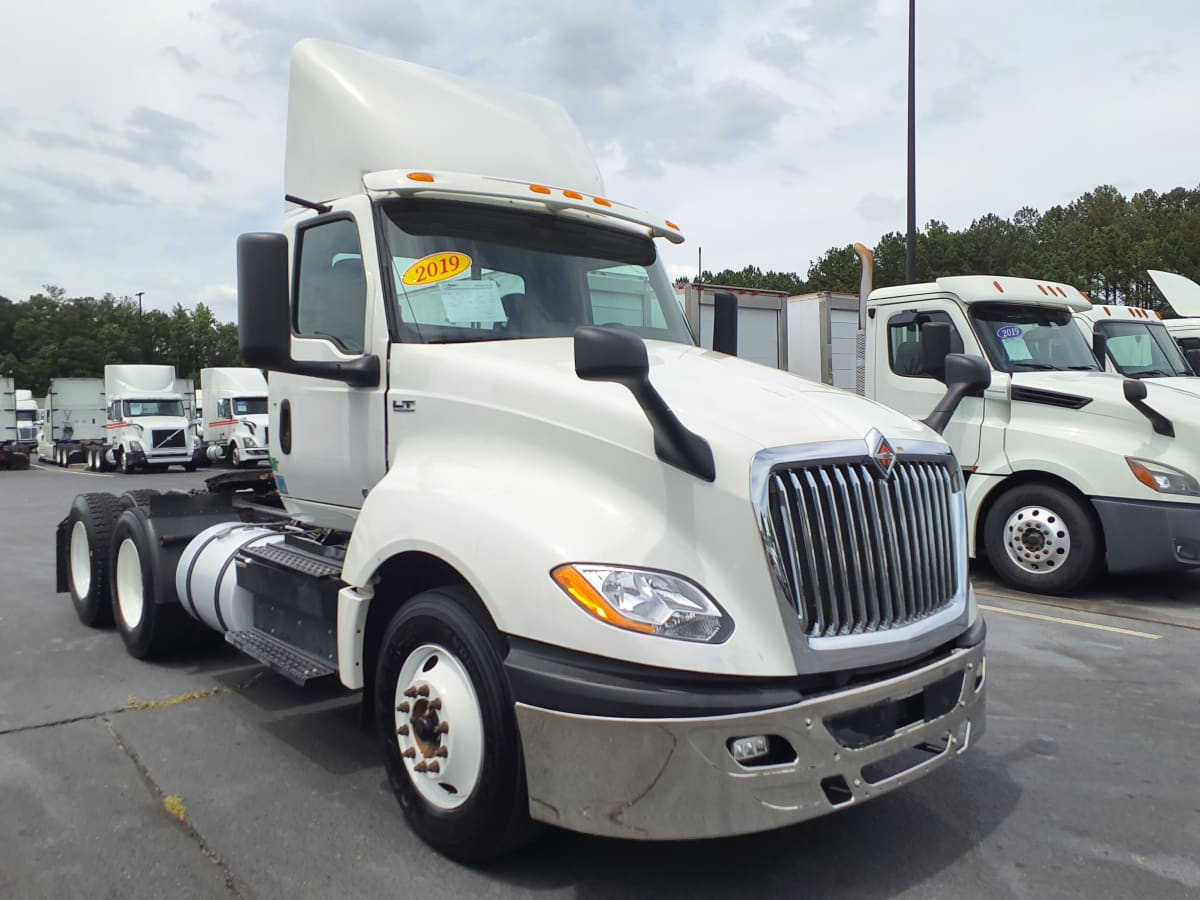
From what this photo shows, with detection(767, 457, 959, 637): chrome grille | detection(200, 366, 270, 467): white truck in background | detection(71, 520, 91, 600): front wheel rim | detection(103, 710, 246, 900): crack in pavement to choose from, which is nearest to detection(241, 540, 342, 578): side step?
detection(103, 710, 246, 900): crack in pavement

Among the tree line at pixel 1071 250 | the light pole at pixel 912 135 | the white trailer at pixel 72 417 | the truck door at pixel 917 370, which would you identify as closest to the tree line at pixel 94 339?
the white trailer at pixel 72 417

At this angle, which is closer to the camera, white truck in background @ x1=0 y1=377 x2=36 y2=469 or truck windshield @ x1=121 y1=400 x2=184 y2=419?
truck windshield @ x1=121 y1=400 x2=184 y2=419

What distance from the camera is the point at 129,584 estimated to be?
6.25 metres

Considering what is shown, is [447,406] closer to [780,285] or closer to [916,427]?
[916,427]

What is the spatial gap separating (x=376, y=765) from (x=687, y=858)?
1.55 metres

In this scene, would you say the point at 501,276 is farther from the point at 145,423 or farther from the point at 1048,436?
the point at 145,423

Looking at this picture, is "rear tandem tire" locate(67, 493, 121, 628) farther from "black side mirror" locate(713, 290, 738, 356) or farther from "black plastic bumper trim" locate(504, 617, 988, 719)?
"black plastic bumper trim" locate(504, 617, 988, 719)

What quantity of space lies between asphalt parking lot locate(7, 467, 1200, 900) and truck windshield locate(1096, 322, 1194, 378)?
526cm

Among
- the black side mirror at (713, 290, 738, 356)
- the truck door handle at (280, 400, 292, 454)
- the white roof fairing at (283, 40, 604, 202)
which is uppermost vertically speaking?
the white roof fairing at (283, 40, 604, 202)

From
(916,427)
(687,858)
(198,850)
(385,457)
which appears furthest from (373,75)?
(687,858)

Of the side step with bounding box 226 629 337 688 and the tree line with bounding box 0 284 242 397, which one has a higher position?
the tree line with bounding box 0 284 242 397

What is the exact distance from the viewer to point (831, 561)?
2971mm

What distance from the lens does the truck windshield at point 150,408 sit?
29547 mm

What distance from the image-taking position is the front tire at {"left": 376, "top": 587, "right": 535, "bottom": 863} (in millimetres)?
3008
